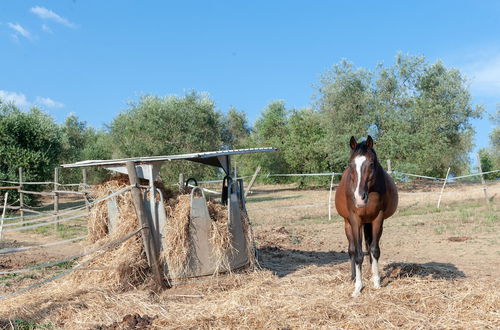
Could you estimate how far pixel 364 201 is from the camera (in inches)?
169

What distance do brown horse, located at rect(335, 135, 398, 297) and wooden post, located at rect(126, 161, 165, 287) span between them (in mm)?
2444

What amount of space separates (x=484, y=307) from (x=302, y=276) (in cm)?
228

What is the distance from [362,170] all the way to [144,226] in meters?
2.75

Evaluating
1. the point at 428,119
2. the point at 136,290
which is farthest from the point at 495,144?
the point at 136,290

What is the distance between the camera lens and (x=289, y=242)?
9422 millimetres

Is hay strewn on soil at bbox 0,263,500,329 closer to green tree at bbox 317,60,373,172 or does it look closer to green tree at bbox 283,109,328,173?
green tree at bbox 317,60,373,172

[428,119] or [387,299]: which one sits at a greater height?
[428,119]

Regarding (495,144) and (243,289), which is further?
(495,144)

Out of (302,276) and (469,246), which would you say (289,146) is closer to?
(469,246)

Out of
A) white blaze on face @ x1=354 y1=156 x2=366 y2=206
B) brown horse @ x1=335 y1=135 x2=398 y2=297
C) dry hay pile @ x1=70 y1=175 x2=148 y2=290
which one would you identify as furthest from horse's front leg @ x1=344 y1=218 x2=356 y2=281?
dry hay pile @ x1=70 y1=175 x2=148 y2=290

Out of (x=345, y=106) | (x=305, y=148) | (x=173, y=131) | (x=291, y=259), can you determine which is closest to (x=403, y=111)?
(x=345, y=106)

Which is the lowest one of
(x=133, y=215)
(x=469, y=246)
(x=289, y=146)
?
(x=469, y=246)

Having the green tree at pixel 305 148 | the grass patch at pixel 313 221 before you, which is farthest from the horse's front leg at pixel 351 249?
the green tree at pixel 305 148

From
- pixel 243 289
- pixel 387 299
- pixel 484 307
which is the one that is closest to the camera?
pixel 484 307
